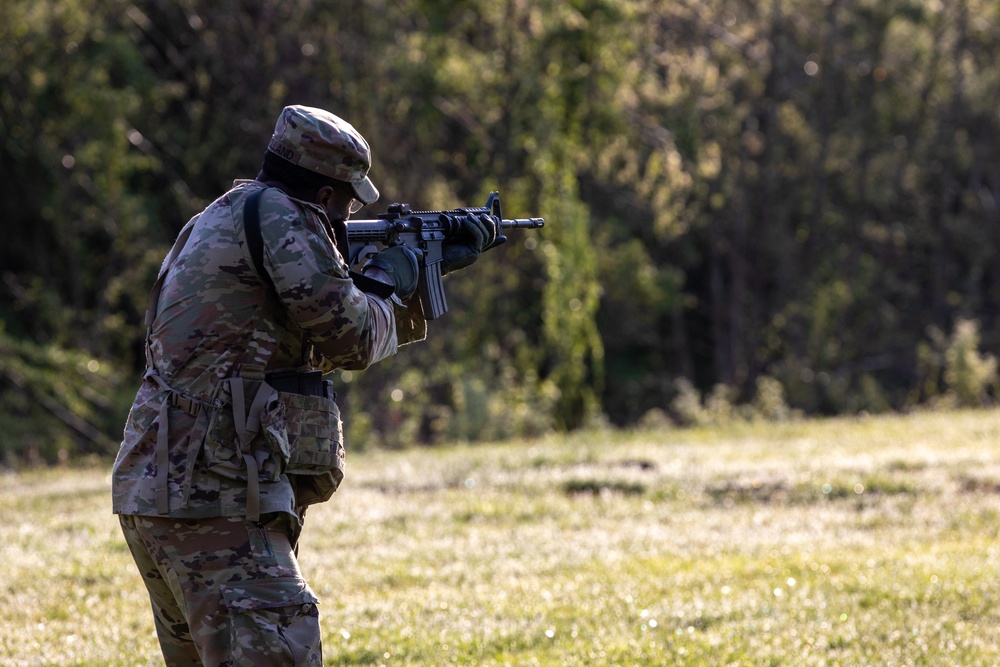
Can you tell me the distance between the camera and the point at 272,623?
3752 millimetres

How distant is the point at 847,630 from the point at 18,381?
15193mm

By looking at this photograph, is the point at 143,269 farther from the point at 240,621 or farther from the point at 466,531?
the point at 240,621

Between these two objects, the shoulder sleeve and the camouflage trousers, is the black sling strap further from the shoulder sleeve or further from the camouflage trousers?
the camouflage trousers

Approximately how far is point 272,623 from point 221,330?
0.89m

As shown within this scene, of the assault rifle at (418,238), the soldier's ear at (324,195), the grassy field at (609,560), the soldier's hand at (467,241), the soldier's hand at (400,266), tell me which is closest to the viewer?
the soldier's ear at (324,195)

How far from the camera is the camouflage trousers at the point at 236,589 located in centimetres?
374

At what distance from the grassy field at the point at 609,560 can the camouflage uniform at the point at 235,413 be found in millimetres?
2141

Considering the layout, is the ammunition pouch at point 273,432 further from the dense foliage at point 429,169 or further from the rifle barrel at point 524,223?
the dense foliage at point 429,169

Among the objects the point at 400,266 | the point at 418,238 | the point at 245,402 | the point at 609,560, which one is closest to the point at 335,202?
the point at 400,266

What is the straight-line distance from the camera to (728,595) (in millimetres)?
6969

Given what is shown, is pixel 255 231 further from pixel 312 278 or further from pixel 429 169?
pixel 429 169

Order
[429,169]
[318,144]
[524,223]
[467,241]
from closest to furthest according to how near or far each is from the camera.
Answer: [318,144]
[467,241]
[524,223]
[429,169]

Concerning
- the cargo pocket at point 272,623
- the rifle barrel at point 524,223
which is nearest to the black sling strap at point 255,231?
the cargo pocket at point 272,623

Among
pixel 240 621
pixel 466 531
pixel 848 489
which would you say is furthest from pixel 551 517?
pixel 240 621
